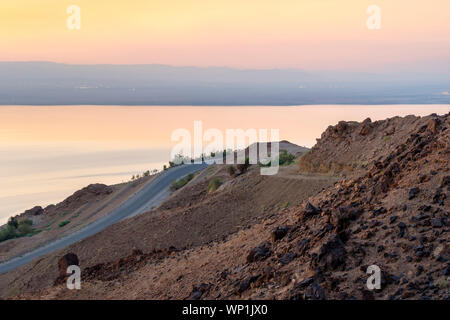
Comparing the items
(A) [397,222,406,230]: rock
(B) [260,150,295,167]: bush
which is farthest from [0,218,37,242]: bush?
(A) [397,222,406,230]: rock

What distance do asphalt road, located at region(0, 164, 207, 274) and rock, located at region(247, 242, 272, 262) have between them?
13.2 meters

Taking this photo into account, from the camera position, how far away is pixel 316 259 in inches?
329

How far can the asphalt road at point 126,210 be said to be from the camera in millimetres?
Result: 22094

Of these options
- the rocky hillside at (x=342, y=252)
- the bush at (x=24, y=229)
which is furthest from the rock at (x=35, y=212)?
the rocky hillside at (x=342, y=252)

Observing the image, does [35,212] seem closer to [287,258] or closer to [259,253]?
[259,253]

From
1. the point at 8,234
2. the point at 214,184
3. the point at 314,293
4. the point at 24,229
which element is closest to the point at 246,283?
the point at 314,293

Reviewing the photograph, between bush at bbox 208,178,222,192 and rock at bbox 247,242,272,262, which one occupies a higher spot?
rock at bbox 247,242,272,262

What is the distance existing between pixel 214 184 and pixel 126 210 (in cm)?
610

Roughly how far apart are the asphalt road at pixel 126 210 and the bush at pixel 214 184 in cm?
451

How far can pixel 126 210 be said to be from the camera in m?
26.8

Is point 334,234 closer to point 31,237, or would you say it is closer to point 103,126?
point 31,237

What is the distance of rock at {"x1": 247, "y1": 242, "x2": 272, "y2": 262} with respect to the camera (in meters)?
9.62

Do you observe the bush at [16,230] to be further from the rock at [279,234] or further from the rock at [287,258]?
the rock at [287,258]

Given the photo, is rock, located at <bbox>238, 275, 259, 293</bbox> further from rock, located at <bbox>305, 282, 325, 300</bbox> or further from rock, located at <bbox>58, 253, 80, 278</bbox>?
rock, located at <bbox>58, 253, 80, 278</bbox>
